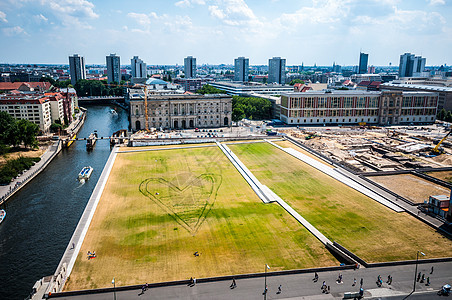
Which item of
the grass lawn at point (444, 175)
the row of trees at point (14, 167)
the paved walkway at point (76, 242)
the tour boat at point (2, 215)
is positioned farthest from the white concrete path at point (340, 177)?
the row of trees at point (14, 167)

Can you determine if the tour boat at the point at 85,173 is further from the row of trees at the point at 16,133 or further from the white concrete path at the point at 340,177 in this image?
the white concrete path at the point at 340,177

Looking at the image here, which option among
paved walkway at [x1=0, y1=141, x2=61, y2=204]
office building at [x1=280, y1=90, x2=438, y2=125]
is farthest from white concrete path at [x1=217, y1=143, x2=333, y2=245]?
office building at [x1=280, y1=90, x2=438, y2=125]

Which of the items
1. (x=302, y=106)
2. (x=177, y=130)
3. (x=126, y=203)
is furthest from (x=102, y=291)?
(x=302, y=106)

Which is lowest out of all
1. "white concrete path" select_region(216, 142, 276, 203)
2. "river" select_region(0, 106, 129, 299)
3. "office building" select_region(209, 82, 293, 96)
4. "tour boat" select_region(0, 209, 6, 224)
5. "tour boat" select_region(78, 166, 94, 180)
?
"river" select_region(0, 106, 129, 299)

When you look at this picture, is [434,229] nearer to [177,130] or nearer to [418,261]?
[418,261]

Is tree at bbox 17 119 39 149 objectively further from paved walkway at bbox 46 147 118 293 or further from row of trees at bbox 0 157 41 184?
paved walkway at bbox 46 147 118 293

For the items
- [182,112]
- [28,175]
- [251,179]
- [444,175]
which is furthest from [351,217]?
[182,112]
